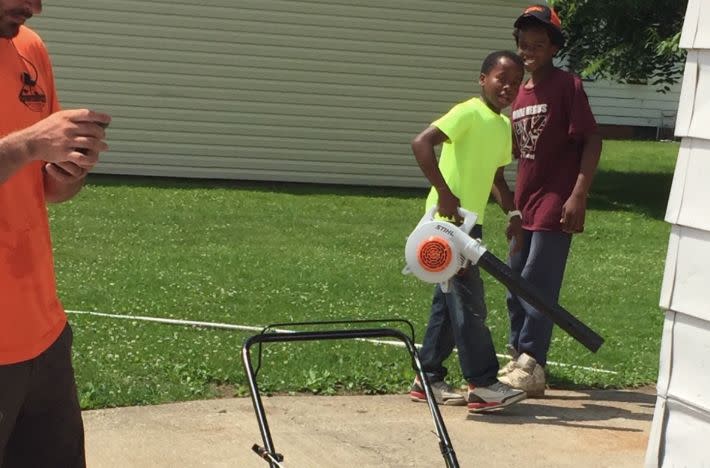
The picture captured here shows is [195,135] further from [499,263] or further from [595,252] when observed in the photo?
[499,263]

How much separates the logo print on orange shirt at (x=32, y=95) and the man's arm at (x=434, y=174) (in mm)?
2314

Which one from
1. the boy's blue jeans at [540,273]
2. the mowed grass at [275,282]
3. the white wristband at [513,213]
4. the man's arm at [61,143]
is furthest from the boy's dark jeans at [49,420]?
the boy's blue jeans at [540,273]

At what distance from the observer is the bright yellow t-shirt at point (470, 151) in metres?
5.42

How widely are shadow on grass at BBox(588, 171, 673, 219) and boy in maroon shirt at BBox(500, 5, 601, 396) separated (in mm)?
9509

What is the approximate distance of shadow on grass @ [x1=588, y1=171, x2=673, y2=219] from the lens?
51.9 feet

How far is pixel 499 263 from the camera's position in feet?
10.7

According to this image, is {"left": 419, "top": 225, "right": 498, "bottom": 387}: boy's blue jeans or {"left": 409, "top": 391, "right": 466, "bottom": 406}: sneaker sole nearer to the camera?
{"left": 419, "top": 225, "right": 498, "bottom": 387}: boy's blue jeans

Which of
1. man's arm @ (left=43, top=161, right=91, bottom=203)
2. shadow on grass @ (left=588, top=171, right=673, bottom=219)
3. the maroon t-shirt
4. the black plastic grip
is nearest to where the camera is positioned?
man's arm @ (left=43, top=161, right=91, bottom=203)

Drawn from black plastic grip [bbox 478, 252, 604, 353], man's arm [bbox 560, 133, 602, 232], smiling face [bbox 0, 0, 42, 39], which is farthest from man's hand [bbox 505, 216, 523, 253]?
Result: smiling face [bbox 0, 0, 42, 39]

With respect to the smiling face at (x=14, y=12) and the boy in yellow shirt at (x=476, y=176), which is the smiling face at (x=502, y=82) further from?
the smiling face at (x=14, y=12)

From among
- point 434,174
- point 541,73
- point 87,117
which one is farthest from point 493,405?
point 87,117

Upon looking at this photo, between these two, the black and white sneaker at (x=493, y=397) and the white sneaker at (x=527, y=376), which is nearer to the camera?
the black and white sneaker at (x=493, y=397)

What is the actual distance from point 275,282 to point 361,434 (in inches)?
148

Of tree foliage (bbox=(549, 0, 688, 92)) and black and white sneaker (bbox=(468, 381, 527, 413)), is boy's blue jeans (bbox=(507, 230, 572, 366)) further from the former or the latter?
tree foliage (bbox=(549, 0, 688, 92))
